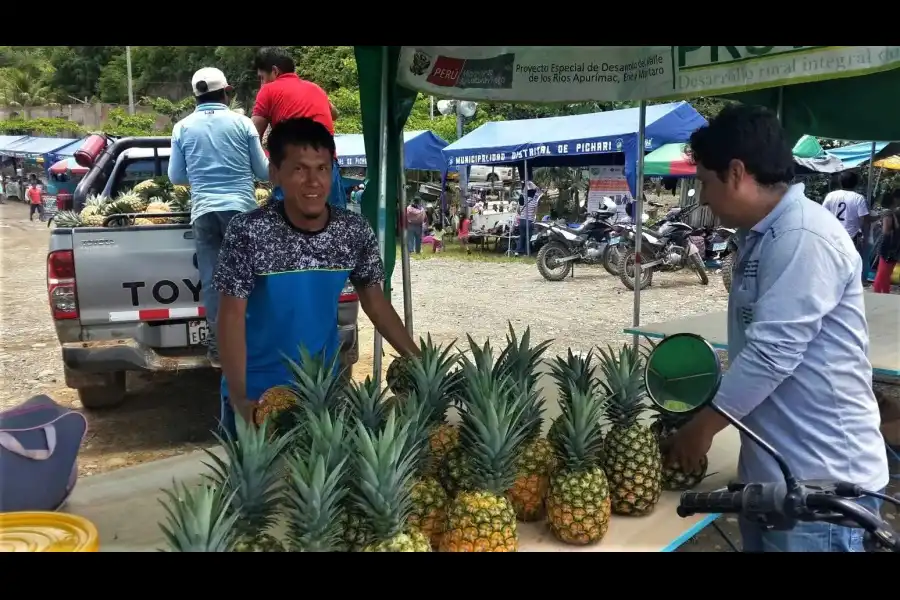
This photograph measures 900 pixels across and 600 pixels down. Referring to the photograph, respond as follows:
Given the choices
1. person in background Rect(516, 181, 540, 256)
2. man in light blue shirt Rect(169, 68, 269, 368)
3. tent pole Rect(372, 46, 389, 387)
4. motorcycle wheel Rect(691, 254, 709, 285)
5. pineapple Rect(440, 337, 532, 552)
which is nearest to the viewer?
pineapple Rect(440, 337, 532, 552)

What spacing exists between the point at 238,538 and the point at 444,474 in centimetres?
69

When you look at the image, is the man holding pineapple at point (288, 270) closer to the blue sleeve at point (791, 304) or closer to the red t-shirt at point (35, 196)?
the blue sleeve at point (791, 304)

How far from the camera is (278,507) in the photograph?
191 cm

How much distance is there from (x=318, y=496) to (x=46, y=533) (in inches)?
27.3

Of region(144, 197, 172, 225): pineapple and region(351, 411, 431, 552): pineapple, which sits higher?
region(144, 197, 172, 225): pineapple

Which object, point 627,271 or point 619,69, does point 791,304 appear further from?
point 627,271

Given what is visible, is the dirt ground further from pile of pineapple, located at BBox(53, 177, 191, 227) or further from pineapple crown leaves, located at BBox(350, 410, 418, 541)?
pineapple crown leaves, located at BBox(350, 410, 418, 541)

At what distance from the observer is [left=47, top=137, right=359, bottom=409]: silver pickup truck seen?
486 cm

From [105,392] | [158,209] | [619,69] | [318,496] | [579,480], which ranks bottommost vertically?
[105,392]

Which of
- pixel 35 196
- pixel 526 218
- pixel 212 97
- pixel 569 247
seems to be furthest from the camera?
pixel 35 196

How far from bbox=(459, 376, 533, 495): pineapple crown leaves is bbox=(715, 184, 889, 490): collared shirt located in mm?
624

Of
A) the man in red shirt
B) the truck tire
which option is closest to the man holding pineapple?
the man in red shirt

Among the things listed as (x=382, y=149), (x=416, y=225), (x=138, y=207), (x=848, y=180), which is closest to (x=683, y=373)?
(x=382, y=149)

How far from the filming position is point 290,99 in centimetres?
481
